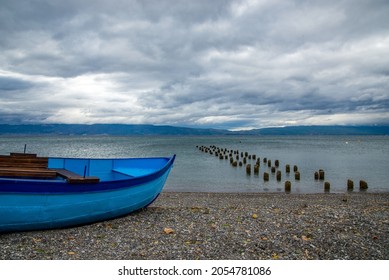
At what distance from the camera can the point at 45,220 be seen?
8.44m

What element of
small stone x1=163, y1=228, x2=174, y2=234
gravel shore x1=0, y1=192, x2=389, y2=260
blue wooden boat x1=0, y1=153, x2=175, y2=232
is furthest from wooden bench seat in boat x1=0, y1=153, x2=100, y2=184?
small stone x1=163, y1=228, x2=174, y2=234

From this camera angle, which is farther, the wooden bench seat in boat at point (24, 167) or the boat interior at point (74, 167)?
the boat interior at point (74, 167)

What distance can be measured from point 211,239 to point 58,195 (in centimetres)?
421

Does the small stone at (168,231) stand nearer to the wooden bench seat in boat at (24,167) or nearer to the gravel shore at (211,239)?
the gravel shore at (211,239)

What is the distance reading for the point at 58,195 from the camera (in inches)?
334

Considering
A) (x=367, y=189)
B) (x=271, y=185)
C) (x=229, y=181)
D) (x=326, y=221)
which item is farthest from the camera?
(x=229, y=181)

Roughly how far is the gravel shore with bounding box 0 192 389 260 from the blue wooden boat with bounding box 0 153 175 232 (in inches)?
11.8

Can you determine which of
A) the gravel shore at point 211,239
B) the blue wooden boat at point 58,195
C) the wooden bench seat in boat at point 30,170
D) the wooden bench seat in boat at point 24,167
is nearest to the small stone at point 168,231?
the gravel shore at point 211,239

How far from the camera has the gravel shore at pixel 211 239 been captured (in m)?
7.05

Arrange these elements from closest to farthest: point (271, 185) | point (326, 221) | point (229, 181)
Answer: point (326, 221) → point (271, 185) → point (229, 181)

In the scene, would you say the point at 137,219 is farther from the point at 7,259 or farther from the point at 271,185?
the point at 271,185

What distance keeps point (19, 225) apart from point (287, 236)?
6.94 m

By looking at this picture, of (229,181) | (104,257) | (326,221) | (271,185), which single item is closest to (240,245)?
(104,257)

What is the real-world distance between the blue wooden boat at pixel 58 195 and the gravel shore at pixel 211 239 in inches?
11.8
